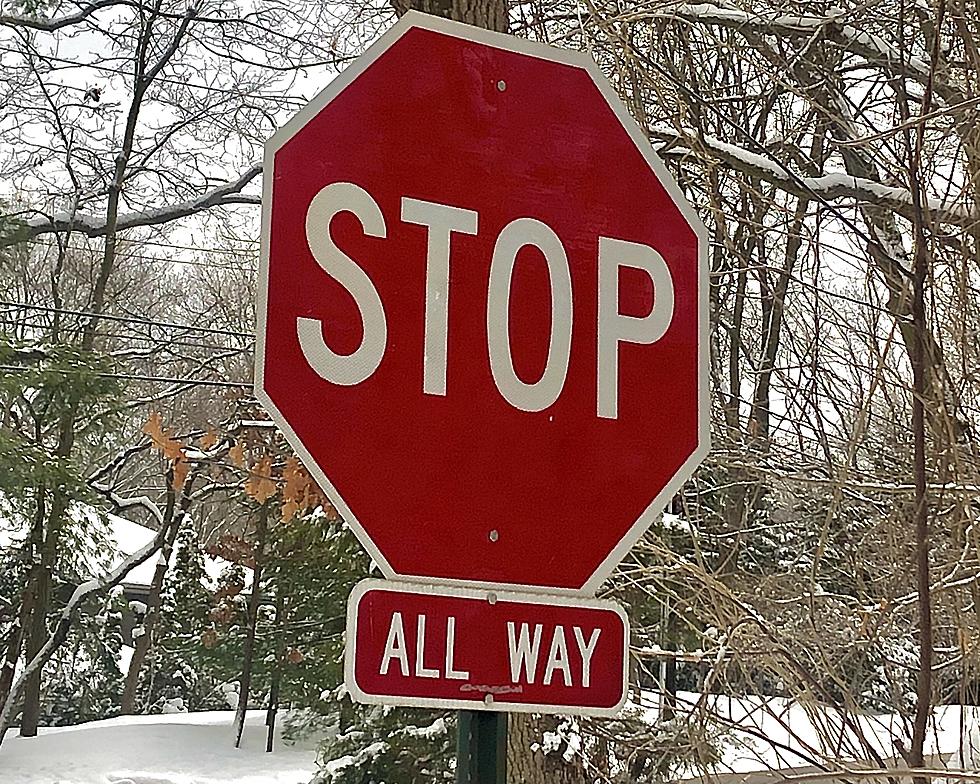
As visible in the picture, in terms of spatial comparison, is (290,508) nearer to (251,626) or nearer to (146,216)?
(251,626)

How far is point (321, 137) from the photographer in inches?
30.7

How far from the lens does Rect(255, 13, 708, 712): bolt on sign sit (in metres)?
0.73

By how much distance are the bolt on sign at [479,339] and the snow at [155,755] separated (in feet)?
24.1

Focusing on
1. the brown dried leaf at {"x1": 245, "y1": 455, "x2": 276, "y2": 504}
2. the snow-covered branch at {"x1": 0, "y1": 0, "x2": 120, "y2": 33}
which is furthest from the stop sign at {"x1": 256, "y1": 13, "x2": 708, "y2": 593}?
the snow-covered branch at {"x1": 0, "y1": 0, "x2": 120, "y2": 33}

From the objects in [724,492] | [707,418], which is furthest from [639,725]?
[707,418]

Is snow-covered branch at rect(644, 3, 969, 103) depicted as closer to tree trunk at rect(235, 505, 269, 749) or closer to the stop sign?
the stop sign

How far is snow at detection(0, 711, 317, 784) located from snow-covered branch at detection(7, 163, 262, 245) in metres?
3.38

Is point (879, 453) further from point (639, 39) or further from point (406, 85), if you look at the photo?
point (406, 85)

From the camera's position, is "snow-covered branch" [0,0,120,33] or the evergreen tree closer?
"snow-covered branch" [0,0,120,33]

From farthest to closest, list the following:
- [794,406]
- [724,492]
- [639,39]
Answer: [724,492] < [639,39] < [794,406]

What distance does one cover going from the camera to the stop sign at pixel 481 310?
0.74 metres


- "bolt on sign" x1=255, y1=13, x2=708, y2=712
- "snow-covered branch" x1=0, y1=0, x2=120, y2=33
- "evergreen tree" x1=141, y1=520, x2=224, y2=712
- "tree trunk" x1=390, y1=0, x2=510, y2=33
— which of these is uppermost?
"snow-covered branch" x1=0, y1=0, x2=120, y2=33

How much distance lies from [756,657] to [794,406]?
19.3 inches

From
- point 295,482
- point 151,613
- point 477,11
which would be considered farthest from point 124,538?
point 477,11
